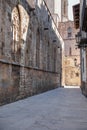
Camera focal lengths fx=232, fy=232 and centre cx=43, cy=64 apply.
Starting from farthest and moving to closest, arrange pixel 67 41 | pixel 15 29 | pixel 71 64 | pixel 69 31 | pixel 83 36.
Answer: pixel 69 31, pixel 67 41, pixel 71 64, pixel 83 36, pixel 15 29

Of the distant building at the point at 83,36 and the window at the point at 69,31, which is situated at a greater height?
the window at the point at 69,31

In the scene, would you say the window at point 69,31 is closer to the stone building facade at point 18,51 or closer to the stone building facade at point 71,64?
the stone building facade at point 71,64

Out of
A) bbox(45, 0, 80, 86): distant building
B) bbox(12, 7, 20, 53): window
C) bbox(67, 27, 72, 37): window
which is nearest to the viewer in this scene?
bbox(12, 7, 20, 53): window

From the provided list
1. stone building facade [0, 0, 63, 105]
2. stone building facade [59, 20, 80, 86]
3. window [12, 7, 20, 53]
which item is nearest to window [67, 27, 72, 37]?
stone building facade [59, 20, 80, 86]

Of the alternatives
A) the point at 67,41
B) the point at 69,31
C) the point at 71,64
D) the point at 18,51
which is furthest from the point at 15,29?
the point at 69,31

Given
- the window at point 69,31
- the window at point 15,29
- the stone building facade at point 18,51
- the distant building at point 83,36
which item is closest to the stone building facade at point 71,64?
the window at point 69,31

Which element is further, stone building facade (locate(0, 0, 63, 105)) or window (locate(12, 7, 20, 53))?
window (locate(12, 7, 20, 53))

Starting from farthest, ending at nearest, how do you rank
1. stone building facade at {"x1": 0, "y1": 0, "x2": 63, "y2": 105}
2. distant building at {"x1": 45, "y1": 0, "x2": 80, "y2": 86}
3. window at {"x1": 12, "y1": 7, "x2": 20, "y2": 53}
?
distant building at {"x1": 45, "y1": 0, "x2": 80, "y2": 86} → window at {"x1": 12, "y1": 7, "x2": 20, "y2": 53} → stone building facade at {"x1": 0, "y1": 0, "x2": 63, "y2": 105}

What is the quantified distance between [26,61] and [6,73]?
11.8 ft

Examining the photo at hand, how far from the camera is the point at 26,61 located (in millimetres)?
13000

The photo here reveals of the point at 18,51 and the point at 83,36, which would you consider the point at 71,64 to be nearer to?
the point at 83,36

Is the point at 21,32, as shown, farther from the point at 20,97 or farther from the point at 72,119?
the point at 72,119

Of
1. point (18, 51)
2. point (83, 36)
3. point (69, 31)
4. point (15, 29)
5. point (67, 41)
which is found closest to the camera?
point (15, 29)

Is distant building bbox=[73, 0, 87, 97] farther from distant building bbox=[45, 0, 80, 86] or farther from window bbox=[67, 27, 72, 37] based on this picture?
window bbox=[67, 27, 72, 37]
